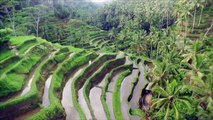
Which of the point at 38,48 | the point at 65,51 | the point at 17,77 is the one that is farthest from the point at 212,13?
the point at 17,77

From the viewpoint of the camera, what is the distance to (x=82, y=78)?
30.0 meters

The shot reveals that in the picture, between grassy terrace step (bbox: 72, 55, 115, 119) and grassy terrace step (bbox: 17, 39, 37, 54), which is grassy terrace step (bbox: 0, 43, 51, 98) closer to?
grassy terrace step (bbox: 17, 39, 37, 54)

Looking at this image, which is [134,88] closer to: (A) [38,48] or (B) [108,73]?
(B) [108,73]

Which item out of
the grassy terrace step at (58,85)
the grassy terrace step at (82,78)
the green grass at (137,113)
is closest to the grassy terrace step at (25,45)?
the grassy terrace step at (58,85)

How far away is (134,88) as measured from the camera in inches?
1217

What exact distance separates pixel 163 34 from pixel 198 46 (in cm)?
1862

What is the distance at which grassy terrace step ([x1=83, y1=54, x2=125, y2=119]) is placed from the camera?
27188mm

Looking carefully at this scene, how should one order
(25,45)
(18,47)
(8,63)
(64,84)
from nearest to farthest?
(8,63) → (64,84) → (18,47) → (25,45)

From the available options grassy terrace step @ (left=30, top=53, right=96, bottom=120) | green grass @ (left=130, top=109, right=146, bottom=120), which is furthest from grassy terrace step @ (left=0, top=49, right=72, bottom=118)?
green grass @ (left=130, top=109, right=146, bottom=120)

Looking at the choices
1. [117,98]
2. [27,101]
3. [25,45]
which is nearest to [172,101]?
[117,98]

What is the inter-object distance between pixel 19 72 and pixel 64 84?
16.0 feet

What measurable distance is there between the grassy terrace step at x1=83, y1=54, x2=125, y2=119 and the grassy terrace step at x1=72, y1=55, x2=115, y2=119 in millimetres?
804

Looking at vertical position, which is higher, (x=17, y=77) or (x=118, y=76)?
(x=17, y=77)

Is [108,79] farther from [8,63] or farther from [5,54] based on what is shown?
[5,54]
